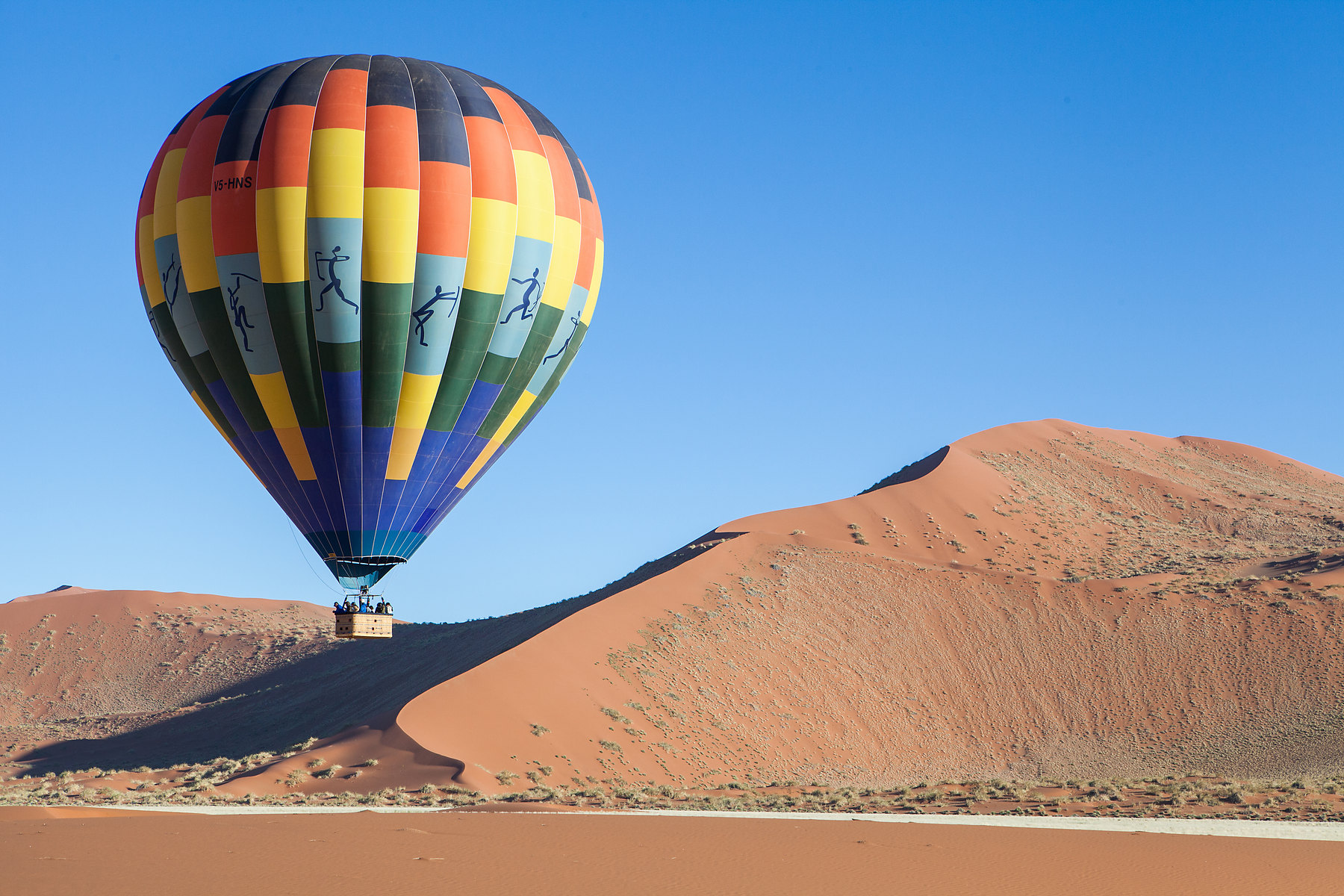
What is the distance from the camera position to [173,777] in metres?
41.0

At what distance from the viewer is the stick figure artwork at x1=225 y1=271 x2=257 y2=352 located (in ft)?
92.4

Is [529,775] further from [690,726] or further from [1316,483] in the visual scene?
[1316,483]

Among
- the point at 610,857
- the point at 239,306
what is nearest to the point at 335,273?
the point at 239,306

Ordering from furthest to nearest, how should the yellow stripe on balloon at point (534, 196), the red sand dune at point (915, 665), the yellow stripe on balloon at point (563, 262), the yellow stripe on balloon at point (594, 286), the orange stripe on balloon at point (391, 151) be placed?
the red sand dune at point (915, 665) → the yellow stripe on balloon at point (594, 286) → the yellow stripe on balloon at point (563, 262) → the yellow stripe on balloon at point (534, 196) → the orange stripe on balloon at point (391, 151)

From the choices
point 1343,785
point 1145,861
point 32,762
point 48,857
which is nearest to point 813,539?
point 1343,785

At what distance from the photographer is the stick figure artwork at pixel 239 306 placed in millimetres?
28172

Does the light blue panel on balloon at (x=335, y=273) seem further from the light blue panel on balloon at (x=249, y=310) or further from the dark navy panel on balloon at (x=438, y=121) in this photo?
the dark navy panel on balloon at (x=438, y=121)

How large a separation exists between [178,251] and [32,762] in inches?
1436

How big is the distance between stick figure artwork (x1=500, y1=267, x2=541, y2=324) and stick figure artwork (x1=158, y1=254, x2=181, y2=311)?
7254mm

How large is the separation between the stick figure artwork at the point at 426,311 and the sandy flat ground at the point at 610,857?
1072 centimetres

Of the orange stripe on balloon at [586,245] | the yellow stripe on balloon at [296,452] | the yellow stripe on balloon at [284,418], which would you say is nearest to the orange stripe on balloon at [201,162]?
the yellow stripe on balloon at [284,418]

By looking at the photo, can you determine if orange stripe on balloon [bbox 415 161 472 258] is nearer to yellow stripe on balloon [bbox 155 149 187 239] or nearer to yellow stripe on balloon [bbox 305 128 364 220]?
yellow stripe on balloon [bbox 305 128 364 220]

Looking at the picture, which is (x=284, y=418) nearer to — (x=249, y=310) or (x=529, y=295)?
(x=249, y=310)

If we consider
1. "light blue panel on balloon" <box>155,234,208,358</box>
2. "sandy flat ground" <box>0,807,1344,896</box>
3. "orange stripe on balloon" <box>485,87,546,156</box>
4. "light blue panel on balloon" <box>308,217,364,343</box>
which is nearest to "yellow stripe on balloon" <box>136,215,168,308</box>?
"light blue panel on balloon" <box>155,234,208,358</box>
